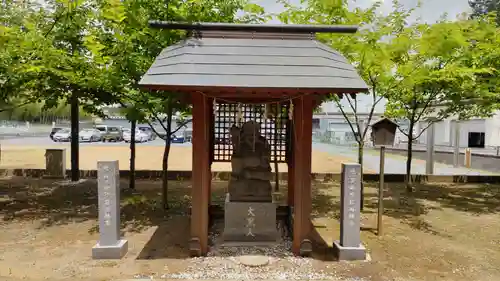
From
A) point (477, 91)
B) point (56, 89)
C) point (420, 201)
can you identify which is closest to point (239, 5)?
point (56, 89)

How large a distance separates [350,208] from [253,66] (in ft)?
10.1

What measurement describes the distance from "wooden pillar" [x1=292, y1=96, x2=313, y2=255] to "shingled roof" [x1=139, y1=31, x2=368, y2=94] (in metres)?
0.66

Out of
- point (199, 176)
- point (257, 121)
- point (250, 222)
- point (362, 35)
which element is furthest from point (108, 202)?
point (362, 35)

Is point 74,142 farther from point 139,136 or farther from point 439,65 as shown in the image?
point 139,136

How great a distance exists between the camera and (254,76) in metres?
5.84

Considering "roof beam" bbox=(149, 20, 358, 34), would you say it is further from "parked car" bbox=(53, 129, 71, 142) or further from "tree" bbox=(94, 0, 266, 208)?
"parked car" bbox=(53, 129, 71, 142)

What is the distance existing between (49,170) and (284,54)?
1298cm

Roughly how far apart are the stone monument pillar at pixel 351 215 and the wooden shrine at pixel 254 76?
26.2 inches

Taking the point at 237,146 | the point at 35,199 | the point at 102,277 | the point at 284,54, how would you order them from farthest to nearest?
1. the point at 35,199
2. the point at 237,146
3. the point at 284,54
4. the point at 102,277

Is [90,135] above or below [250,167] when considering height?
below

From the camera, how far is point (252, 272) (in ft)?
19.1

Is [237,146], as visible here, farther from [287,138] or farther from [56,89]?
[56,89]

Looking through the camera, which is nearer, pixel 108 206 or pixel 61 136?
pixel 108 206

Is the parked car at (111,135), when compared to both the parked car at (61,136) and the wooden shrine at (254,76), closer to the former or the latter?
the parked car at (61,136)
